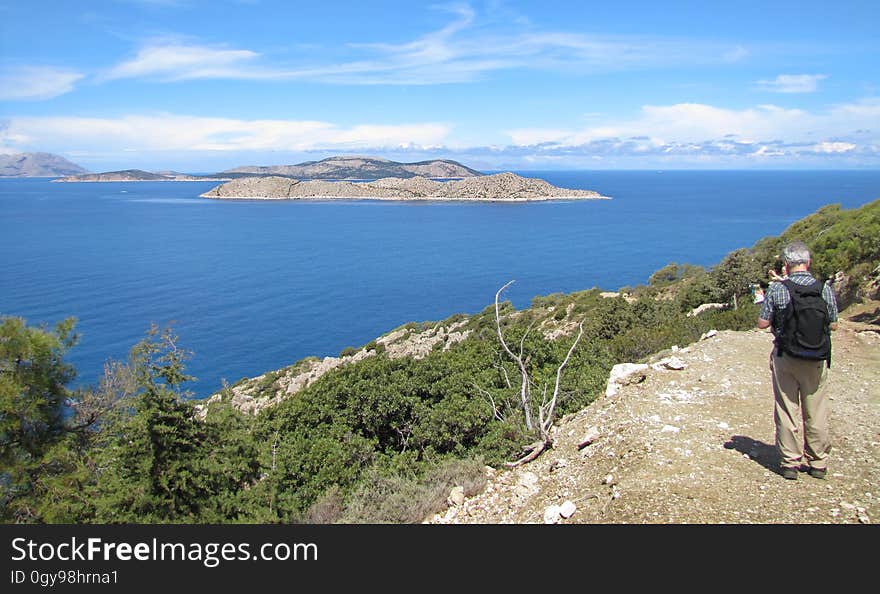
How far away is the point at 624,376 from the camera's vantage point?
9.78m

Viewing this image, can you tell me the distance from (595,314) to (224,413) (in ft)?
66.5

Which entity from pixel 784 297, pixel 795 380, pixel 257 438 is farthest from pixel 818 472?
pixel 257 438

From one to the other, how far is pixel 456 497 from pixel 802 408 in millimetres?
3945

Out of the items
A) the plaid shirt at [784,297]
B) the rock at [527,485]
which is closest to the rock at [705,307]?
the rock at [527,485]

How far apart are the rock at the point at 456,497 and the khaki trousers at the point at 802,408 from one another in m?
3.57

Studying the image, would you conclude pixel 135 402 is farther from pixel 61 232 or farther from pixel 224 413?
pixel 61 232

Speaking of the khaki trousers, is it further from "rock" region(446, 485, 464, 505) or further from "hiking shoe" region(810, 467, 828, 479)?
"rock" region(446, 485, 464, 505)

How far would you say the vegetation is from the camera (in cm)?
789

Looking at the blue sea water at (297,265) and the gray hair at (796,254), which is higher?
the gray hair at (796,254)

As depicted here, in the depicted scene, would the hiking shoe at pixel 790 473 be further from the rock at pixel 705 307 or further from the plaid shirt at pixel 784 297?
the rock at pixel 705 307

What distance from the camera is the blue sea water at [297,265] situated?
149ft

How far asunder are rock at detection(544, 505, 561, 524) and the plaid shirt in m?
2.85

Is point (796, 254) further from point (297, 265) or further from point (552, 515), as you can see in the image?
point (297, 265)

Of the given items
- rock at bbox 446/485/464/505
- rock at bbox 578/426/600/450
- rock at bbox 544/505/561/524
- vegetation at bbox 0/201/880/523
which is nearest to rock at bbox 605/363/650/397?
vegetation at bbox 0/201/880/523
